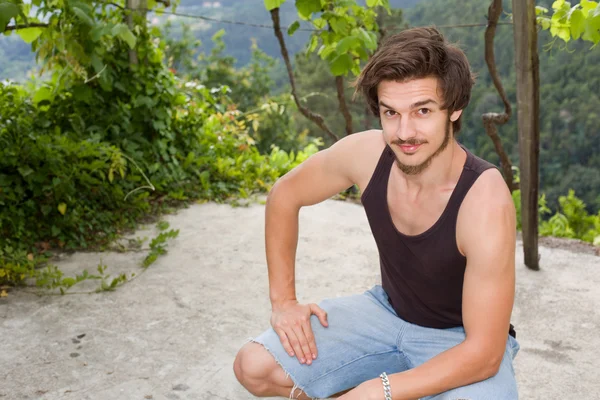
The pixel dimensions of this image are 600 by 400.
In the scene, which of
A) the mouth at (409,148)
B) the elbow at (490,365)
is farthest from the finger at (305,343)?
the mouth at (409,148)

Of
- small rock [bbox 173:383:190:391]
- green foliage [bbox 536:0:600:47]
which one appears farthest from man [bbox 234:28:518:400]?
green foliage [bbox 536:0:600:47]

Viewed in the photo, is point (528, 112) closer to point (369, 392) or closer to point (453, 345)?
point (453, 345)

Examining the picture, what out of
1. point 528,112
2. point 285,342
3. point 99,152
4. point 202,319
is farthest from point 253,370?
point 99,152

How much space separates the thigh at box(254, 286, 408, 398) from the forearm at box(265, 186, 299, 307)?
232 mm

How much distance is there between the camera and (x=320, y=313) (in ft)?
7.07

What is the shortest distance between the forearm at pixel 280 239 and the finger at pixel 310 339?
21cm

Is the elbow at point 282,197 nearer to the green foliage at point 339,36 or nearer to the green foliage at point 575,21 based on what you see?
the green foliage at point 339,36

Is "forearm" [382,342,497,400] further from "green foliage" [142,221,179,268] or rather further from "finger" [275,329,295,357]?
"green foliage" [142,221,179,268]

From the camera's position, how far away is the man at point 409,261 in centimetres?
176

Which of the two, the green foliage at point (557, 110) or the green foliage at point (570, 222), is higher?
the green foliage at point (570, 222)

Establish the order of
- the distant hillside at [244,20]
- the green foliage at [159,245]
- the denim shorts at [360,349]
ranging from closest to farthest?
1. the denim shorts at [360,349]
2. the green foliage at [159,245]
3. the distant hillside at [244,20]

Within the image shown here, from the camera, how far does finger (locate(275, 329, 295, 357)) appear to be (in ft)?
6.79

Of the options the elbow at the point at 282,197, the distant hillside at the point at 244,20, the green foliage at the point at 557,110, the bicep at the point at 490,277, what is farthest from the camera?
the distant hillside at the point at 244,20

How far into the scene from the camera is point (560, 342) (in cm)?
293
